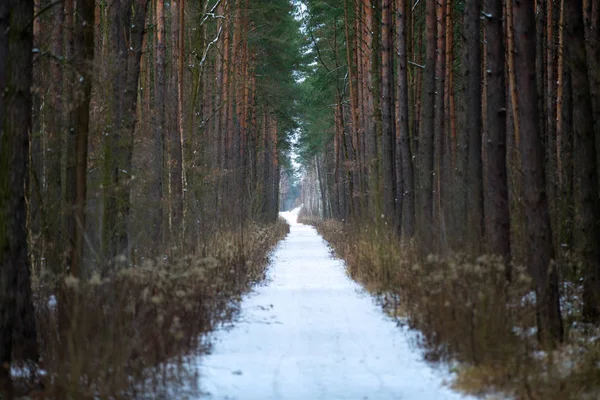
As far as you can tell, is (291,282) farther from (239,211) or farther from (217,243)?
(239,211)

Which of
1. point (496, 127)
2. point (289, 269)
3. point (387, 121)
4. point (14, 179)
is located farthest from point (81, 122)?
point (289, 269)

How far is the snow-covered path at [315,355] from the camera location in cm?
569

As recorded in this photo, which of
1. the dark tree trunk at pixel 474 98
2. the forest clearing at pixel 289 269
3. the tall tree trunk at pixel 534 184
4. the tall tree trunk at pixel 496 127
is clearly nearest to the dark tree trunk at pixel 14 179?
the forest clearing at pixel 289 269

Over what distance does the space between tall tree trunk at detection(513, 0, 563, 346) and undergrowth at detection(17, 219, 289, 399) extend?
3.33 m

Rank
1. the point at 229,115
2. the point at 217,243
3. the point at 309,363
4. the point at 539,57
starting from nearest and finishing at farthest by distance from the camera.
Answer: the point at 309,363 → the point at 217,243 → the point at 539,57 → the point at 229,115

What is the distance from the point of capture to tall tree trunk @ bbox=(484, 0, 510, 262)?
8.62 metres

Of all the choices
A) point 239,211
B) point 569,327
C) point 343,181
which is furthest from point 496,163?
point 343,181

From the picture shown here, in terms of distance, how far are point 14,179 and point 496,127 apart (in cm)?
589

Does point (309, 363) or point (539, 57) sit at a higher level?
point (539, 57)

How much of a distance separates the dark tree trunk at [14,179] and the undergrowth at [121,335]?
1.09 feet

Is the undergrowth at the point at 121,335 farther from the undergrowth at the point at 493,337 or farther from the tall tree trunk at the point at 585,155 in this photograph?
the tall tree trunk at the point at 585,155

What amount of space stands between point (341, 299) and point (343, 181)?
23091 mm

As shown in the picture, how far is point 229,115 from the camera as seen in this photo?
87.5 feet

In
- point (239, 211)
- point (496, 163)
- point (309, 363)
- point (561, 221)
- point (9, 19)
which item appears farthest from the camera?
point (239, 211)
